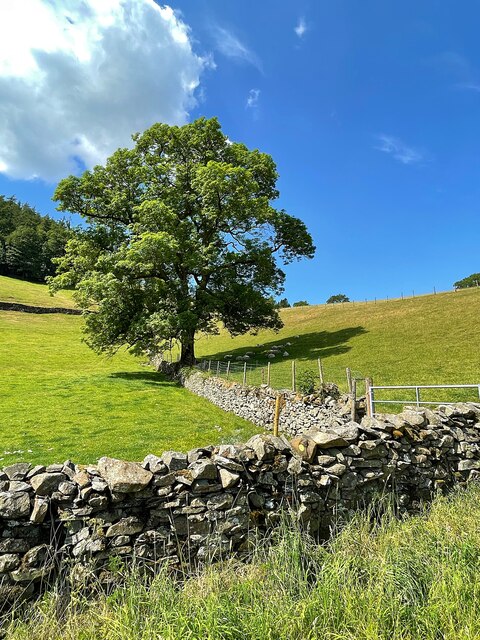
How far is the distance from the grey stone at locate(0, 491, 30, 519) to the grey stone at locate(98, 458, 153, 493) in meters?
0.76

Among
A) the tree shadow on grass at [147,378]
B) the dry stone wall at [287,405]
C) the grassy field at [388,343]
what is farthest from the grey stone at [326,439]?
the tree shadow on grass at [147,378]

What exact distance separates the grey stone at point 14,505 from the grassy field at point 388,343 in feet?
49.4

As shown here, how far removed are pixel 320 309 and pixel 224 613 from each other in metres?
55.6

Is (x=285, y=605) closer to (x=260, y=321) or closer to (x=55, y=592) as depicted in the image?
(x=55, y=592)

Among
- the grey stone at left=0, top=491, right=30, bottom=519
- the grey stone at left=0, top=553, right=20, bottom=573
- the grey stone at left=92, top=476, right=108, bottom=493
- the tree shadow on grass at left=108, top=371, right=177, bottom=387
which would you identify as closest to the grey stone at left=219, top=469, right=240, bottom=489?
the grey stone at left=92, top=476, right=108, bottom=493

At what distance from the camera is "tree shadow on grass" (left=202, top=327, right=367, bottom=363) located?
29375 millimetres

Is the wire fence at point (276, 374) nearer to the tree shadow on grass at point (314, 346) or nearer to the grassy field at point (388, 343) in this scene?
the grassy field at point (388, 343)

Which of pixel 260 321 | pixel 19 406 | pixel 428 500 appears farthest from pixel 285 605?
pixel 260 321

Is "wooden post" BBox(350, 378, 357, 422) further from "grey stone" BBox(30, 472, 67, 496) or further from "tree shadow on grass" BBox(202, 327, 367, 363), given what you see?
"tree shadow on grass" BBox(202, 327, 367, 363)

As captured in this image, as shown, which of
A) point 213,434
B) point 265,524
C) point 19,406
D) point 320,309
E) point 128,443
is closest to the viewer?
point 265,524

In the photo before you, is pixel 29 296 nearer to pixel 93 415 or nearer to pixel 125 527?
pixel 93 415

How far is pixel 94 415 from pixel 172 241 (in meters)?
12.1

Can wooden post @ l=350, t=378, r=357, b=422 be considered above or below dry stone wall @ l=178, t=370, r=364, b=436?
above

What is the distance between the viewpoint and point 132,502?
4078 millimetres
